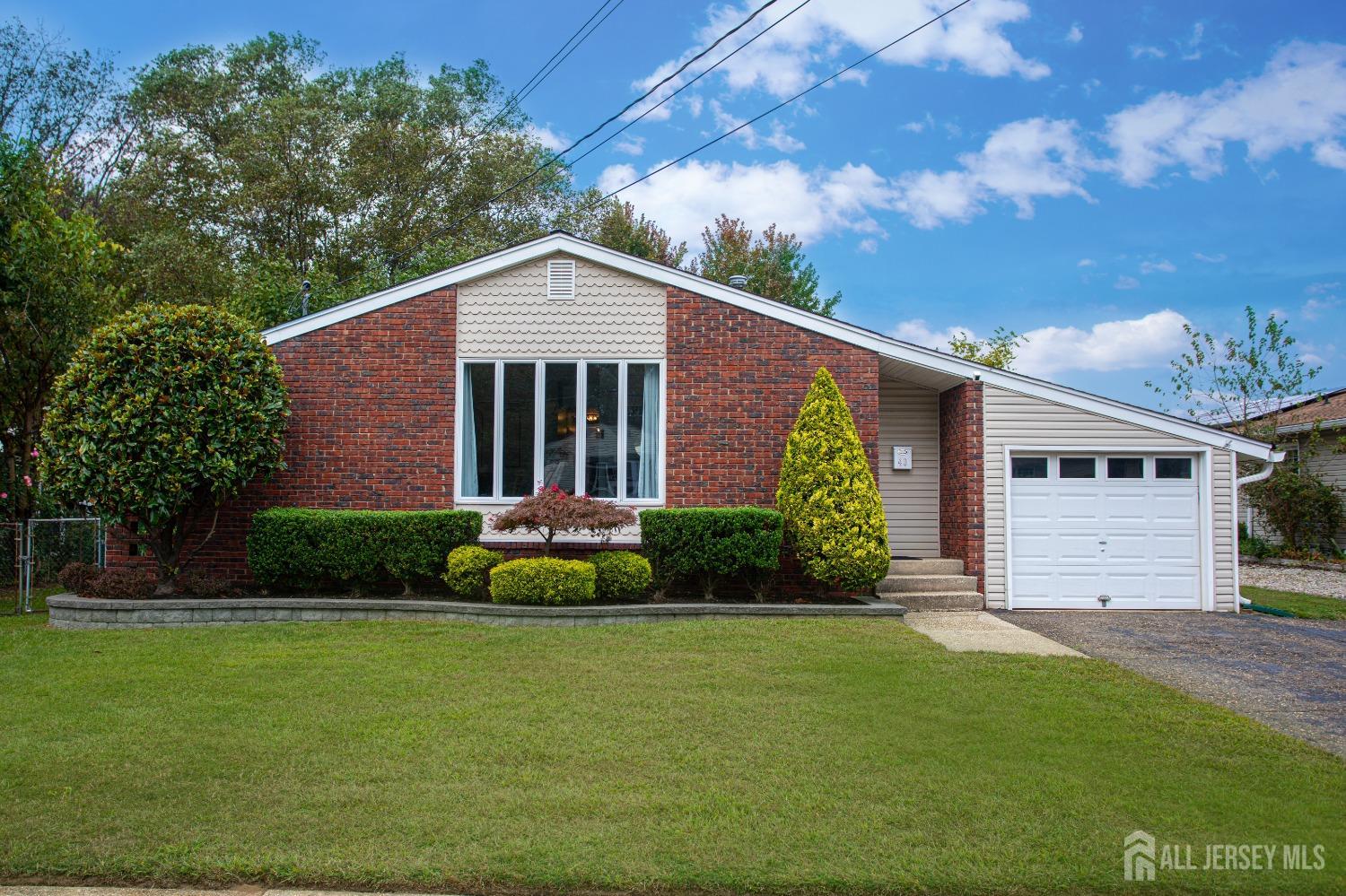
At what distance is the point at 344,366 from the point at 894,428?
7898mm

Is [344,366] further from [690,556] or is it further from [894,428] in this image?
[894,428]

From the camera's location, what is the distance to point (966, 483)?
12.1 meters

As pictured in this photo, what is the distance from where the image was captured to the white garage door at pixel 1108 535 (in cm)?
1197

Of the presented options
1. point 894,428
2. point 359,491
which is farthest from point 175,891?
point 894,428

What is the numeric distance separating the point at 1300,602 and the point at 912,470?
5.92 m

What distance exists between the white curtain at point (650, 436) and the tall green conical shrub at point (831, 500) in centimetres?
170

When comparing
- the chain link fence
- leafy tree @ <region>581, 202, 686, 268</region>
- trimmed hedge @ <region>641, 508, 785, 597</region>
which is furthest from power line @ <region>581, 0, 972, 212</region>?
leafy tree @ <region>581, 202, 686, 268</region>

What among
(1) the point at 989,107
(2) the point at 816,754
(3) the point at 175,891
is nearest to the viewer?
(3) the point at 175,891

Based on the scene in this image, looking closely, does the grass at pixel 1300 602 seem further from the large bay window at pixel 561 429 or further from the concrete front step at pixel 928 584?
the large bay window at pixel 561 429

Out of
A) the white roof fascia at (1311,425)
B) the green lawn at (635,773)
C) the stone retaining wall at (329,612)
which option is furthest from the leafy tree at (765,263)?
the green lawn at (635,773)

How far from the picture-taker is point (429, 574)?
35.7 ft

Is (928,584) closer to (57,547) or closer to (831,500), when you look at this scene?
(831,500)

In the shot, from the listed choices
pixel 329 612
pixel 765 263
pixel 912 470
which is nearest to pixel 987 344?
pixel 765 263

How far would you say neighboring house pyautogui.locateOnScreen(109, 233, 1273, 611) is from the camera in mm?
11898
